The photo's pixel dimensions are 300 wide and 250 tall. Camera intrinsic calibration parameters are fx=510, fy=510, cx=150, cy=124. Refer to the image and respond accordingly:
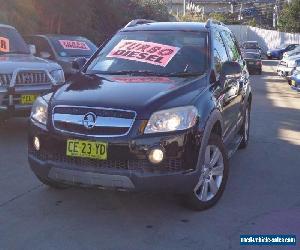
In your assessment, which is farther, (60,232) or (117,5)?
(117,5)

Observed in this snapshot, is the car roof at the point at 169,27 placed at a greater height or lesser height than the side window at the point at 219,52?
greater

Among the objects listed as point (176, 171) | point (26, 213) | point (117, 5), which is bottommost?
point (26, 213)

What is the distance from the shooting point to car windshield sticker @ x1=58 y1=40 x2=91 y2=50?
11984 millimetres

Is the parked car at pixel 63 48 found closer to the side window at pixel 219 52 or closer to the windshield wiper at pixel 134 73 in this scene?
the side window at pixel 219 52

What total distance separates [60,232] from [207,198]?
145 centimetres

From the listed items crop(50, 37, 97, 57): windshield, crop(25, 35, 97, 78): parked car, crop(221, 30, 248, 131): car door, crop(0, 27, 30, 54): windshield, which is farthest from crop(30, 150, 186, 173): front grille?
crop(50, 37, 97, 57): windshield

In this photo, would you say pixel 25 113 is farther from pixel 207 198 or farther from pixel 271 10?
pixel 271 10

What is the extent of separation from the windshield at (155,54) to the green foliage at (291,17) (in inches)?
1684

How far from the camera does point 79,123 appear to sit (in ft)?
14.7

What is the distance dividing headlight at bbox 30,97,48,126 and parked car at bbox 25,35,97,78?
634cm

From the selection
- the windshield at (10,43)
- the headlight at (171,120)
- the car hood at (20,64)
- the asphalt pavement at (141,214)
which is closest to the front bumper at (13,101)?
the car hood at (20,64)

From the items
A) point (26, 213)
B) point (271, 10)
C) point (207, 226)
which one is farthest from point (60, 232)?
point (271, 10)

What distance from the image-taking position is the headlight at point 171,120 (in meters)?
4.36

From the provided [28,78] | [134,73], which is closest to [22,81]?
[28,78]
